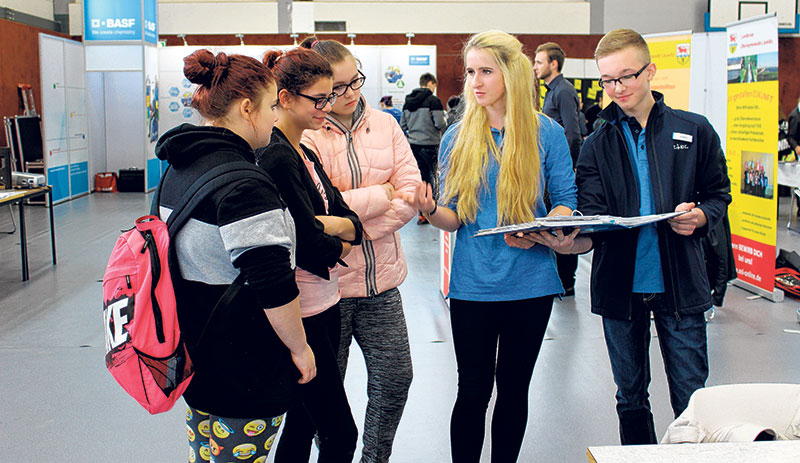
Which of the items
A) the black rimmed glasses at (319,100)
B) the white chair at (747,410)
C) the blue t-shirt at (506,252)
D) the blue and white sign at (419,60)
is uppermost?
the blue and white sign at (419,60)

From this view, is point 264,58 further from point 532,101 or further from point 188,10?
point 188,10

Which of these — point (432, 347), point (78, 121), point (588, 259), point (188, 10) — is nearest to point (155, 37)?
point (78, 121)

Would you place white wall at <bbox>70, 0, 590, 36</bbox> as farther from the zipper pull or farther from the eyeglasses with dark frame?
the zipper pull

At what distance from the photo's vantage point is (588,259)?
22.4 ft

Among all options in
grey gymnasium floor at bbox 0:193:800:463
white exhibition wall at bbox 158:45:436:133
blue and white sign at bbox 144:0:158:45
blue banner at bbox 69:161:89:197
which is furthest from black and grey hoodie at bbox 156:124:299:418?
white exhibition wall at bbox 158:45:436:133

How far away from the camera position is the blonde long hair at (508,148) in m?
2.17

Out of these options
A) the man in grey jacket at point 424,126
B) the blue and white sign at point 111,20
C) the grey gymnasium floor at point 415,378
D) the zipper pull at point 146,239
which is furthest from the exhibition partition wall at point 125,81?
the zipper pull at point 146,239

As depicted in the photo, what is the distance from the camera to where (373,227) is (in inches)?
88.4

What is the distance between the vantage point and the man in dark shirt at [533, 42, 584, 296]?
4887mm

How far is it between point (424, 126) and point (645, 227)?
6.31 metres

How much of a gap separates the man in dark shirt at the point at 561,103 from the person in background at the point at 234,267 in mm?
3445

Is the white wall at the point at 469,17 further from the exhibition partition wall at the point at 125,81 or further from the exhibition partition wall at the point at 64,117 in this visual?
the exhibition partition wall at the point at 64,117

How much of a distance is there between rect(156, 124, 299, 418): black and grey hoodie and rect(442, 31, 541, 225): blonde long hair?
0.77 meters

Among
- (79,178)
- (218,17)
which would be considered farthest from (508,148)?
(218,17)
